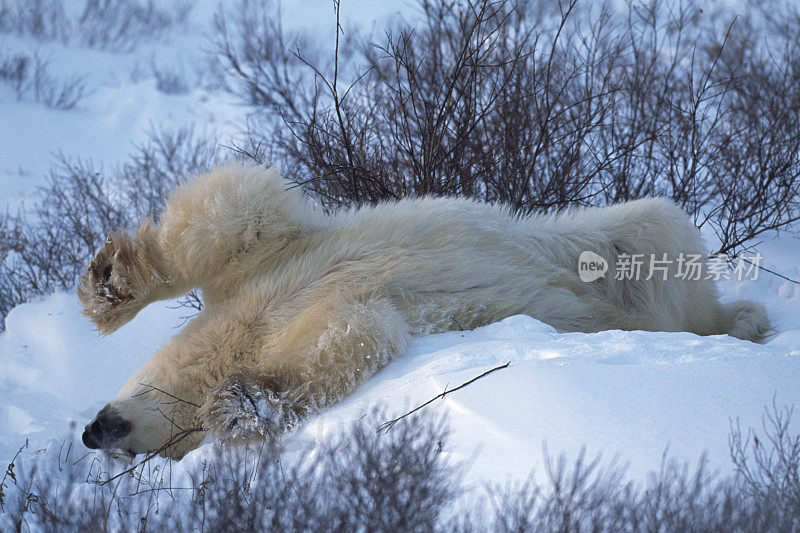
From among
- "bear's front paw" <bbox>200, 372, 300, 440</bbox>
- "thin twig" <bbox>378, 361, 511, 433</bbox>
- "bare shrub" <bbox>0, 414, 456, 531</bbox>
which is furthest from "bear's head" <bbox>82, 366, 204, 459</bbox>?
"thin twig" <bbox>378, 361, 511, 433</bbox>

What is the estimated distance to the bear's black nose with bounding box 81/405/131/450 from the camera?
112 inches

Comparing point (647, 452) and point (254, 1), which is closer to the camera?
point (647, 452)

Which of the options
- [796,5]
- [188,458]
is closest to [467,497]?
[188,458]

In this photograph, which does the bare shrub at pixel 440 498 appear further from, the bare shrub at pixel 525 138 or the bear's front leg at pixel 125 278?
the bare shrub at pixel 525 138

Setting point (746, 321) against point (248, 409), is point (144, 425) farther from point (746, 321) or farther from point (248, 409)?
point (746, 321)

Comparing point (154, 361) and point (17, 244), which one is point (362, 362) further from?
point (17, 244)

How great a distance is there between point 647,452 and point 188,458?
4.80ft

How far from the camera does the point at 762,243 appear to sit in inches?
228

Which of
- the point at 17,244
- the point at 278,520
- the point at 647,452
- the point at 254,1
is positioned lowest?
the point at 17,244

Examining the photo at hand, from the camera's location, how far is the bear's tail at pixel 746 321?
3760 millimetres

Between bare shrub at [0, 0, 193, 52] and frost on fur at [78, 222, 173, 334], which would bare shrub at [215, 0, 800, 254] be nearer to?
frost on fur at [78, 222, 173, 334]

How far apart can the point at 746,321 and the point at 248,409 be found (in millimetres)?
2548

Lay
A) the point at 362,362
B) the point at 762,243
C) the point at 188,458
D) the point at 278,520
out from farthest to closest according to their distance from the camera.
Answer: the point at 762,243, the point at 362,362, the point at 188,458, the point at 278,520

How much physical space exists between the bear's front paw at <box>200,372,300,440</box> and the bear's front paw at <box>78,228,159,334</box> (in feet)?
2.39
